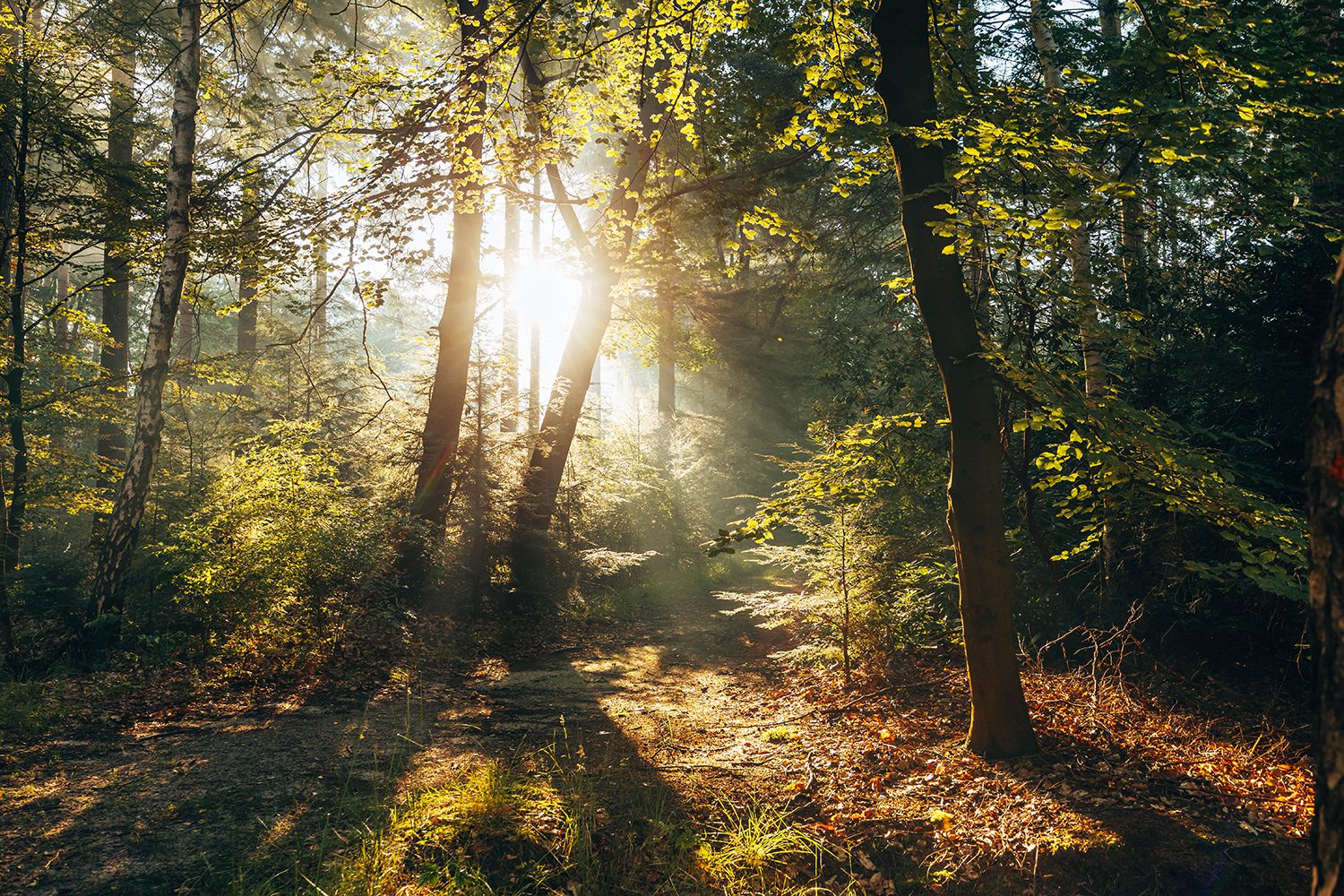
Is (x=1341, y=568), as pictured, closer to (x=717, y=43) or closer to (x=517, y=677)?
(x=517, y=677)

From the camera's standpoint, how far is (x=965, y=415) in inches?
199

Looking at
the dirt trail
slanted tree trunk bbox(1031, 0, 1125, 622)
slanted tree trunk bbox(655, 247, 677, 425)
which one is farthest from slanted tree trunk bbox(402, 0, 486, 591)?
slanted tree trunk bbox(1031, 0, 1125, 622)

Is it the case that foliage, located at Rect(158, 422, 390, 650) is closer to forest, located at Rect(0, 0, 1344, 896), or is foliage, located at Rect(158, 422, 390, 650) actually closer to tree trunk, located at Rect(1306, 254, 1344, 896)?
forest, located at Rect(0, 0, 1344, 896)

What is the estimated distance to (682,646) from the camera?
10828mm

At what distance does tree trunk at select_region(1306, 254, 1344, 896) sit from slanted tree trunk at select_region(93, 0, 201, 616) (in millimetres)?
10171

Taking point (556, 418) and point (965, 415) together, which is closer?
point (965, 415)

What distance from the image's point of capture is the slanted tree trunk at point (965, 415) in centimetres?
502

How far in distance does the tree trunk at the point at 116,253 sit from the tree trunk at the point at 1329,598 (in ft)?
26.5

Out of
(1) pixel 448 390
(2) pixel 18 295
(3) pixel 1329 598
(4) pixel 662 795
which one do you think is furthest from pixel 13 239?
(3) pixel 1329 598

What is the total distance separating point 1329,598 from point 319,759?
5.87 metres

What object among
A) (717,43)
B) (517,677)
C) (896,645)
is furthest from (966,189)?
(517,677)

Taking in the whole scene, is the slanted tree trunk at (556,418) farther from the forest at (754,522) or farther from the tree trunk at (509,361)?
the tree trunk at (509,361)

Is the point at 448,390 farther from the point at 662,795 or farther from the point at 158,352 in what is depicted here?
the point at 662,795

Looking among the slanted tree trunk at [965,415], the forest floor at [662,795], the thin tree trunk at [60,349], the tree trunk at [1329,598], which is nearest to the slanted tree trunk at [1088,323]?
the slanted tree trunk at [965,415]
